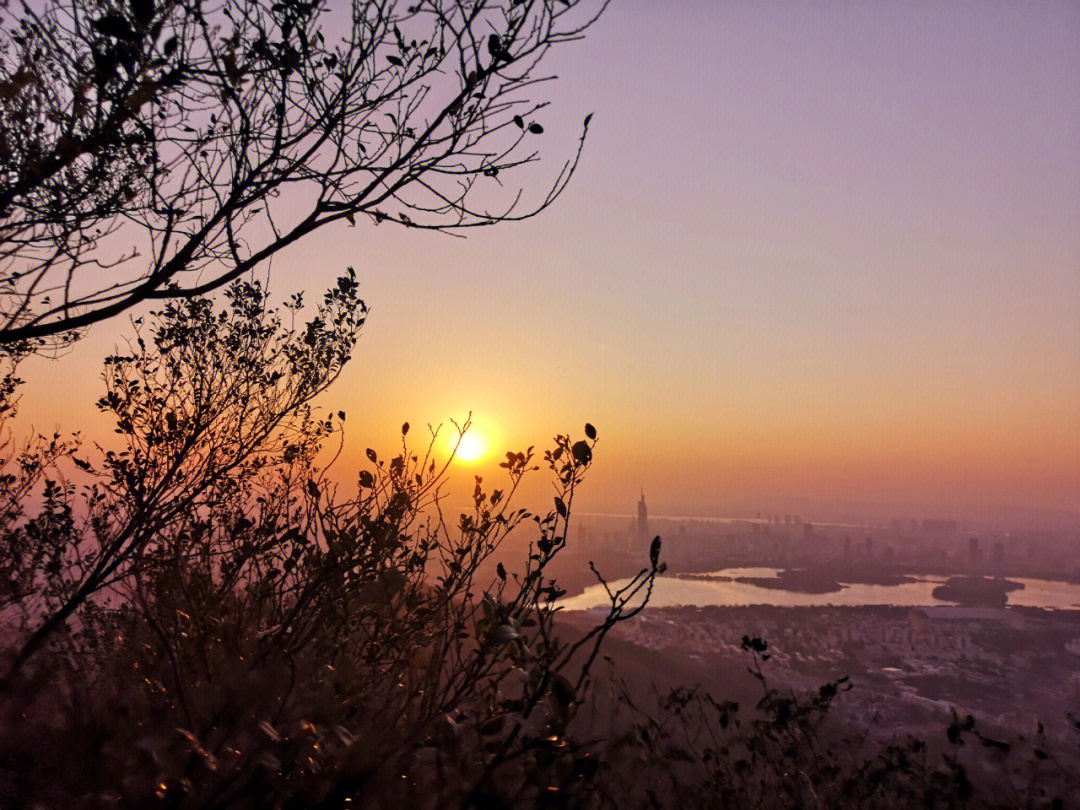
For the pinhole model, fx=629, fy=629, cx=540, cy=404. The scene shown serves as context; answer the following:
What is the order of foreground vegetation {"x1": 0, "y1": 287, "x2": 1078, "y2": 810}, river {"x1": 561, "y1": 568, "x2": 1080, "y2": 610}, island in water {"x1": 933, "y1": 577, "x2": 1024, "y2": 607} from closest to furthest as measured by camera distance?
foreground vegetation {"x1": 0, "y1": 287, "x2": 1078, "y2": 810}, river {"x1": 561, "y1": 568, "x2": 1080, "y2": 610}, island in water {"x1": 933, "y1": 577, "x2": 1024, "y2": 607}

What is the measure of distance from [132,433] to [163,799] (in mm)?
4405

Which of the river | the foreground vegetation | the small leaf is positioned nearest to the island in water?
the river

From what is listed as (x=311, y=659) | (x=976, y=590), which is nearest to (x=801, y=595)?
(x=976, y=590)

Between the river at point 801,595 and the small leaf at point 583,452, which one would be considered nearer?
the small leaf at point 583,452

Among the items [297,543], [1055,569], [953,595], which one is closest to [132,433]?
[297,543]

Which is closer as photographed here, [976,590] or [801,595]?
[801,595]

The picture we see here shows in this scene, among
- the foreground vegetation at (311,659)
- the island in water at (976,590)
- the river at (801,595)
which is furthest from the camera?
the island in water at (976,590)

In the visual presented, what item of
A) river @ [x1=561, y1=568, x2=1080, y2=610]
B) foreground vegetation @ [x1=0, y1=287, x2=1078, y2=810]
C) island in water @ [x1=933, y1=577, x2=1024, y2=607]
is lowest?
island in water @ [x1=933, y1=577, x2=1024, y2=607]

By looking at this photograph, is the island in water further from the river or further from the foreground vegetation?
the foreground vegetation

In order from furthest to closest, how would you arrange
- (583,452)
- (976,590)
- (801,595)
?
(976,590) < (801,595) < (583,452)

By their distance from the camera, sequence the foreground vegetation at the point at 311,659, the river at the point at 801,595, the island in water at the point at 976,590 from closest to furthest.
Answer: the foreground vegetation at the point at 311,659 < the river at the point at 801,595 < the island in water at the point at 976,590

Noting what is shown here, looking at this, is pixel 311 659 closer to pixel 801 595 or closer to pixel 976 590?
pixel 801 595

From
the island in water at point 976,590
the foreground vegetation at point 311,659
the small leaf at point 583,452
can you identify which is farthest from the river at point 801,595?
the small leaf at point 583,452

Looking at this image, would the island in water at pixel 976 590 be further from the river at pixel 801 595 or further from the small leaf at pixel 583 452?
the small leaf at pixel 583 452
